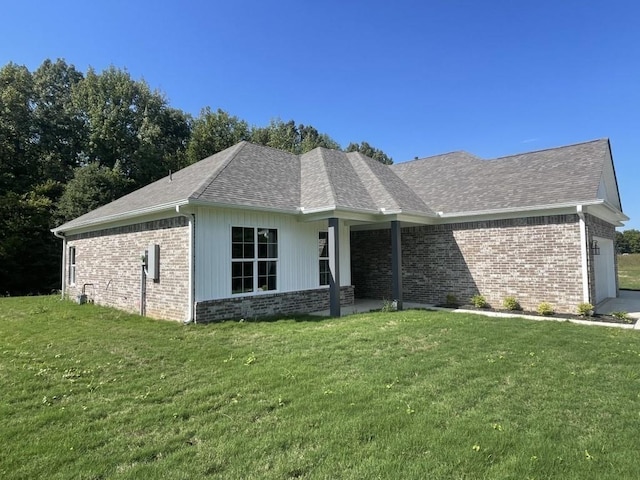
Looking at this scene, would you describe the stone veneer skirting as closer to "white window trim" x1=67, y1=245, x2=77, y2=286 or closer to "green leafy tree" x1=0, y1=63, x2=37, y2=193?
"white window trim" x1=67, y1=245, x2=77, y2=286

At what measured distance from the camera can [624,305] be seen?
12.8 m

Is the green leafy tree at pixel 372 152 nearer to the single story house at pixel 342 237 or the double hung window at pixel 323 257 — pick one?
the single story house at pixel 342 237

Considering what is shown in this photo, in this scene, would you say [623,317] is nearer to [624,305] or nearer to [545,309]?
[545,309]

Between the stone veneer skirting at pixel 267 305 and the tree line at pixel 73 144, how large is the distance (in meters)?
18.3

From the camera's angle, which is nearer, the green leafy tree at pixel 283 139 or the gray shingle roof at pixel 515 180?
the gray shingle roof at pixel 515 180

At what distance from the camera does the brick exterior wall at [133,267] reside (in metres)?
9.93

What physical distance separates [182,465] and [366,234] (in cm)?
1308

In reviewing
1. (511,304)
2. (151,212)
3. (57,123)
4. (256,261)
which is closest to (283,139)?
(57,123)

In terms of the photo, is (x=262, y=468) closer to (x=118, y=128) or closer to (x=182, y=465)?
(x=182, y=465)

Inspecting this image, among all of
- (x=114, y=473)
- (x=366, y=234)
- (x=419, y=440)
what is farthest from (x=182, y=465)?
(x=366, y=234)

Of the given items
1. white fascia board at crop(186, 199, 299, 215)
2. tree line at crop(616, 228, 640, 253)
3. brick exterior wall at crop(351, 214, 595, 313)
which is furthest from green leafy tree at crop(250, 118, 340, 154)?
tree line at crop(616, 228, 640, 253)

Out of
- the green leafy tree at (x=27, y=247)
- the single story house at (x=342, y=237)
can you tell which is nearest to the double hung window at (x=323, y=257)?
A: the single story house at (x=342, y=237)

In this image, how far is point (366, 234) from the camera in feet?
51.7

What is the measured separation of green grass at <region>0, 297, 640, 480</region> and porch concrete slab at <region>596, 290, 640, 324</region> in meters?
3.88
